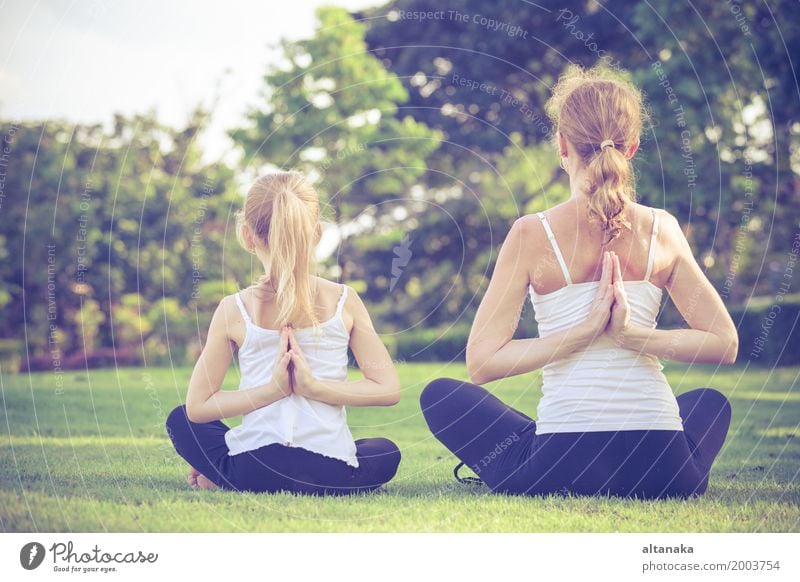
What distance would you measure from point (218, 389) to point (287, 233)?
0.69 metres

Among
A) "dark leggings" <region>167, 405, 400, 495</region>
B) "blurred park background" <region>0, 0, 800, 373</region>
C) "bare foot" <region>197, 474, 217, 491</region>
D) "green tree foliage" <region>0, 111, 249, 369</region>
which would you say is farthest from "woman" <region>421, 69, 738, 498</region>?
"green tree foliage" <region>0, 111, 249, 369</region>

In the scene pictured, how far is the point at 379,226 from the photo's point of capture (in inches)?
770

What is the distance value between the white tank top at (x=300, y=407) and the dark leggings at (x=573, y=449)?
389mm

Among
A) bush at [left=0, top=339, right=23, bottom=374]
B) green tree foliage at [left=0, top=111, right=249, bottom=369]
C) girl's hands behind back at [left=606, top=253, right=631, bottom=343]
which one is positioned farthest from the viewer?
green tree foliage at [left=0, top=111, right=249, bottom=369]

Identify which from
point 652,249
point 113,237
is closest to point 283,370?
point 652,249

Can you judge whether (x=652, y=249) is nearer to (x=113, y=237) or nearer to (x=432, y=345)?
(x=432, y=345)

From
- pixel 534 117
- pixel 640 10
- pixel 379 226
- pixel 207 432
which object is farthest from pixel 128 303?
pixel 207 432

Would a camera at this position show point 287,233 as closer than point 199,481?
Yes

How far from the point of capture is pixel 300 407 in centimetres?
398

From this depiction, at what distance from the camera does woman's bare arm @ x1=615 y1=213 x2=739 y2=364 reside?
3.81 m

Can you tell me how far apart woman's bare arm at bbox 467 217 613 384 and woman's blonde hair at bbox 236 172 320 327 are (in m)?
0.69

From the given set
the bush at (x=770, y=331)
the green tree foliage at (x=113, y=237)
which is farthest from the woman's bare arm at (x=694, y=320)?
the green tree foliage at (x=113, y=237)

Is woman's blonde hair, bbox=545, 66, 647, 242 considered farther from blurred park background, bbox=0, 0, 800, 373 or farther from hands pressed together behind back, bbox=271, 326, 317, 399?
blurred park background, bbox=0, 0, 800, 373

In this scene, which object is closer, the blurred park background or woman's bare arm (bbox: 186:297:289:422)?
woman's bare arm (bbox: 186:297:289:422)
